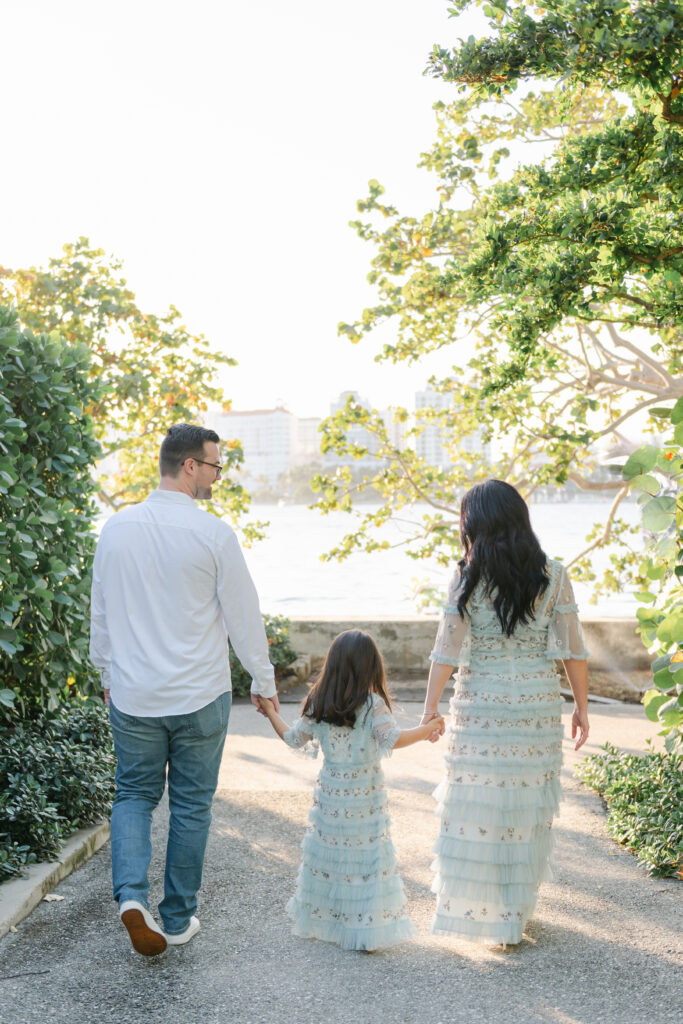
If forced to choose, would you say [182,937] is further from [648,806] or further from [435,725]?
[648,806]

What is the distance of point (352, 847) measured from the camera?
3609mm

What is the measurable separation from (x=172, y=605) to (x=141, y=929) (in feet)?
3.65

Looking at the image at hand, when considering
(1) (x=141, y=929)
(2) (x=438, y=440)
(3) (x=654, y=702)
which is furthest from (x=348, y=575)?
(1) (x=141, y=929)

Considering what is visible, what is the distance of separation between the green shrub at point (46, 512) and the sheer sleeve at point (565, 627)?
8.15 feet

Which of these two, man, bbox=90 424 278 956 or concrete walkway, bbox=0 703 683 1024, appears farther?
man, bbox=90 424 278 956

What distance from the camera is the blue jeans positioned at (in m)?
3.50

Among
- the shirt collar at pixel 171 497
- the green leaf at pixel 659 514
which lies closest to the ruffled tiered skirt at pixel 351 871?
the shirt collar at pixel 171 497

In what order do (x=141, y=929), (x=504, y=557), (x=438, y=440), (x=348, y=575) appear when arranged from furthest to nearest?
(x=348, y=575) → (x=438, y=440) → (x=504, y=557) → (x=141, y=929)

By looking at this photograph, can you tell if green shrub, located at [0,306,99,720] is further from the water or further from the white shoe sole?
the water

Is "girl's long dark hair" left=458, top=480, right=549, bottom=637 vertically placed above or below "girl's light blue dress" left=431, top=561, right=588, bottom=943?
above

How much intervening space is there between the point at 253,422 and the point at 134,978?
77.1 ft

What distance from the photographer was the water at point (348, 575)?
41.4 meters

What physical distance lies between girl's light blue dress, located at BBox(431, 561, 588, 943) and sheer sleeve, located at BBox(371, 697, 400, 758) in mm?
264

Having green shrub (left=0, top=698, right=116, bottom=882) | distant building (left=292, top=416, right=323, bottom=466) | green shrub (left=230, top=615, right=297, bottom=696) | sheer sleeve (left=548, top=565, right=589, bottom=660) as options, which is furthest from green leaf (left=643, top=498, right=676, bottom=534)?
green shrub (left=230, top=615, right=297, bottom=696)
